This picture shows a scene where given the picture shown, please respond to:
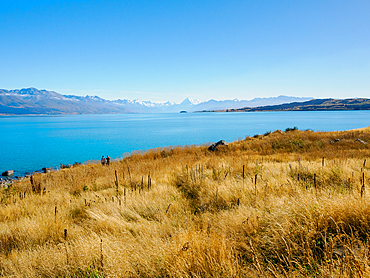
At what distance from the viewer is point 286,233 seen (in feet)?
10.3

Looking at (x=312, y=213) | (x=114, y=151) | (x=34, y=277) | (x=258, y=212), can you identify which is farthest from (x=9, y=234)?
(x=114, y=151)

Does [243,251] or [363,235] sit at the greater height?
[363,235]

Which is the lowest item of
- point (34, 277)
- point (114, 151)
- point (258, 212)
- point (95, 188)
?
point (114, 151)

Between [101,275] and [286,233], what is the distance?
280 cm

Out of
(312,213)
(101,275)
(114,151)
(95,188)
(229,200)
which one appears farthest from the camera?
(114,151)

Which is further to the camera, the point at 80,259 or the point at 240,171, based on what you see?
the point at 240,171

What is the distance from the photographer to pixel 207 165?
1060 cm

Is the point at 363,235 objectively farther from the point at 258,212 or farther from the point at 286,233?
the point at 258,212

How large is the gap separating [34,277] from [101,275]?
1.02 metres

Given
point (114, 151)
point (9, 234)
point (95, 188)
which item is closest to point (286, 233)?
point (9, 234)

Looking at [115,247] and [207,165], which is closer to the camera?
[115,247]

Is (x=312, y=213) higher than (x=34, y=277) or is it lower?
higher

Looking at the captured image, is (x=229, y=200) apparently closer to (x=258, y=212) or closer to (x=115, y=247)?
(x=258, y=212)

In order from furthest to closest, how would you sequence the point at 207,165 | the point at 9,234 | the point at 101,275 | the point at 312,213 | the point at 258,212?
1. the point at 207,165
2. the point at 9,234
3. the point at 258,212
4. the point at 312,213
5. the point at 101,275
